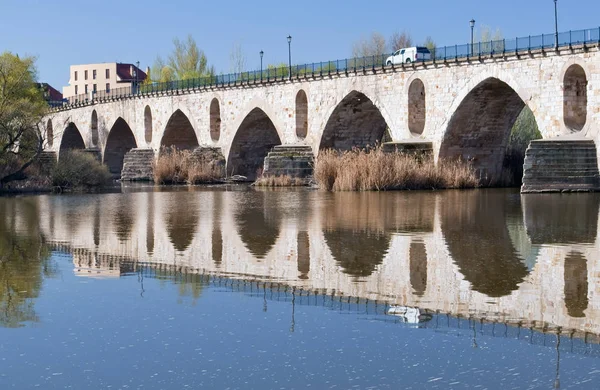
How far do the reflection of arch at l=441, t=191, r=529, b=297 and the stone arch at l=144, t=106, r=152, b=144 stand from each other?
34931 mm

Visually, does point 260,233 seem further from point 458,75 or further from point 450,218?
point 458,75

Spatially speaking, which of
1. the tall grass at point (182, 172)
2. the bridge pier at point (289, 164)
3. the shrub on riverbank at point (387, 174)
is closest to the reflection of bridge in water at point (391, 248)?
the shrub on riverbank at point (387, 174)

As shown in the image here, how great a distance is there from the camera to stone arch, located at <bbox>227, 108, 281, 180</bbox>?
161 feet

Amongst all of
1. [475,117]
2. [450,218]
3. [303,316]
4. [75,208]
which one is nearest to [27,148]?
[75,208]

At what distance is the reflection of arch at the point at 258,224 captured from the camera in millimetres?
16217

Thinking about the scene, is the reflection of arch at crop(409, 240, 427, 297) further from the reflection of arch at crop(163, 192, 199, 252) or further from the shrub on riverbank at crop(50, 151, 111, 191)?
the shrub on riverbank at crop(50, 151, 111, 191)

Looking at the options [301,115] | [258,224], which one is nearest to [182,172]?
[301,115]

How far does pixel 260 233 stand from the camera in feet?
60.0

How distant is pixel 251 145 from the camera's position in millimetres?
50312

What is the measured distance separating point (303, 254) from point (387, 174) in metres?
18.2

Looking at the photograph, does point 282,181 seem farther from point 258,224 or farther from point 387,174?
point 258,224

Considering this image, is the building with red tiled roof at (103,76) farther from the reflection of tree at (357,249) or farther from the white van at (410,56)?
the reflection of tree at (357,249)

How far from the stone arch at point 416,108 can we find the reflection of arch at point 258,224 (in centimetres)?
932

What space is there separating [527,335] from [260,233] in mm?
9684
